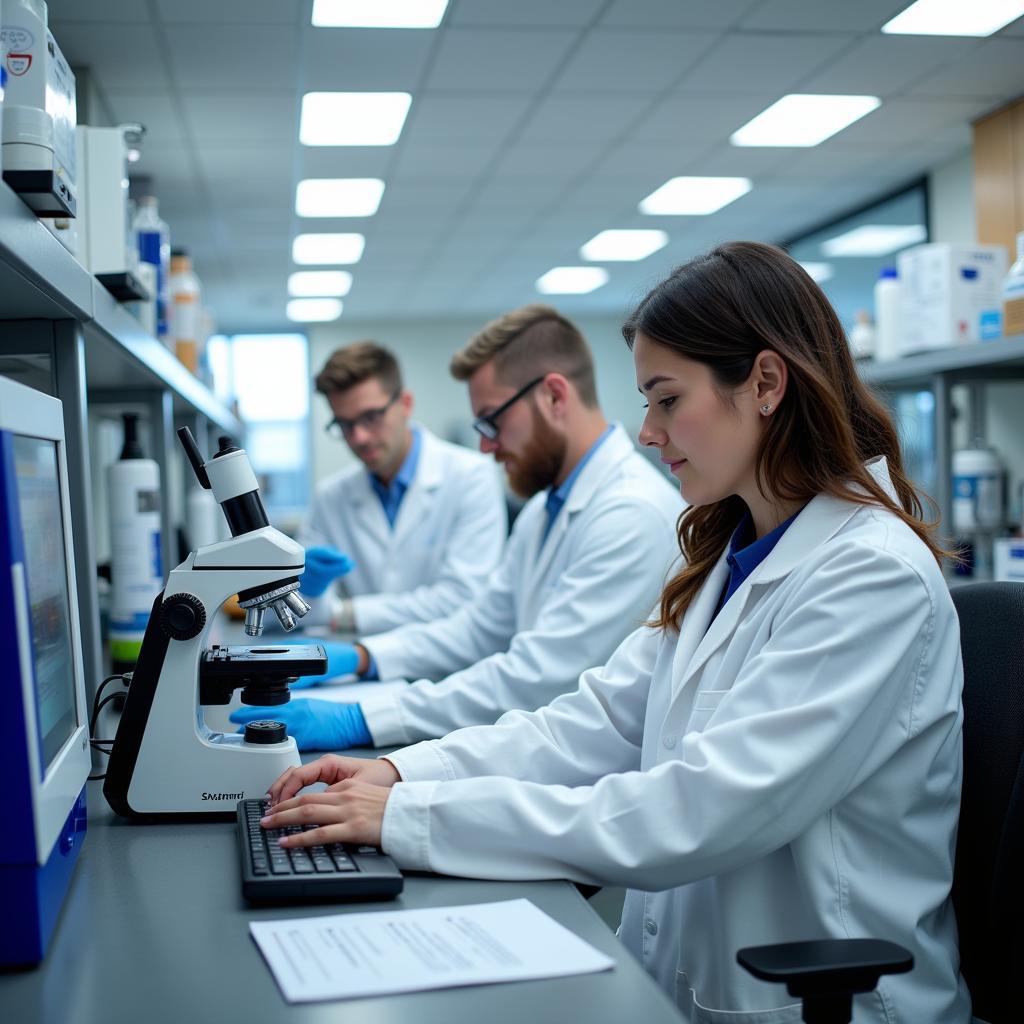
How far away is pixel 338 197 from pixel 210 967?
4.56 metres

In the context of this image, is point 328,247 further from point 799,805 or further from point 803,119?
point 799,805

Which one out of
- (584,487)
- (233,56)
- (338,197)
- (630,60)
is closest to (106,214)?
(584,487)

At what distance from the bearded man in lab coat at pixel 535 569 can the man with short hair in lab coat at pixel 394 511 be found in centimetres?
52

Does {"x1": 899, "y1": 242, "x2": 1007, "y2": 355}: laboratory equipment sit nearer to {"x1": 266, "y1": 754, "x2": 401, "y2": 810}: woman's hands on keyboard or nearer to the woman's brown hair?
the woman's brown hair

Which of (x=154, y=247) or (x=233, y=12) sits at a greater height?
(x=233, y=12)

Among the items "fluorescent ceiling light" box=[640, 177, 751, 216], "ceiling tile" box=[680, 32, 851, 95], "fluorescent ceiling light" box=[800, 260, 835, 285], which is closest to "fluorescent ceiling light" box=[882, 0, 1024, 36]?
"ceiling tile" box=[680, 32, 851, 95]

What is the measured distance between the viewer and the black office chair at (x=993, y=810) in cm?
97

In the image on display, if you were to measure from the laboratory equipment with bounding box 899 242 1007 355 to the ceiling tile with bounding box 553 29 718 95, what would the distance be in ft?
3.17

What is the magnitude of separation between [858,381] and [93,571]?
95cm

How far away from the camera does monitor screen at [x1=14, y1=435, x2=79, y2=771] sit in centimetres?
78

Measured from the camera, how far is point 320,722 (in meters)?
1.48

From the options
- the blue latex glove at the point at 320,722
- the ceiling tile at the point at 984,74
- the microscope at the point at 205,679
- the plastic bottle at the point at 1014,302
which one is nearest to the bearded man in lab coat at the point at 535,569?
the blue latex glove at the point at 320,722

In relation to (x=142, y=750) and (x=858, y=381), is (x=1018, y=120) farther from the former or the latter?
(x=142, y=750)

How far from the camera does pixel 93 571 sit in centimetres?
132
